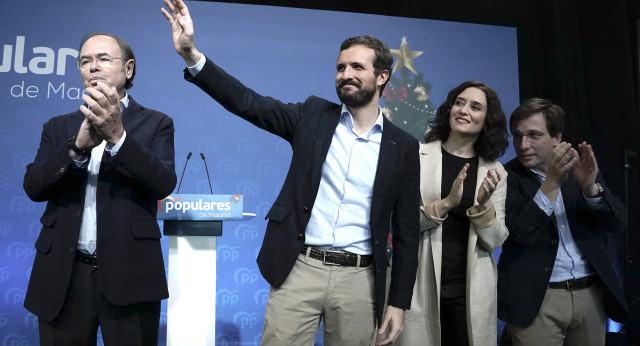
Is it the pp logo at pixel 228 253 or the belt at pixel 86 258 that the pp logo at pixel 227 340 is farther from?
the belt at pixel 86 258

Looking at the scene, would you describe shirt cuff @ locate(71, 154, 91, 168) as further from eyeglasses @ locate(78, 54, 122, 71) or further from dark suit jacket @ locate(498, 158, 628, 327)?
dark suit jacket @ locate(498, 158, 628, 327)

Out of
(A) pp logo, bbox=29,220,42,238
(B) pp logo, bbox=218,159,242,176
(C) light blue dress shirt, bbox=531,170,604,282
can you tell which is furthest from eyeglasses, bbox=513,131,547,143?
(A) pp logo, bbox=29,220,42,238

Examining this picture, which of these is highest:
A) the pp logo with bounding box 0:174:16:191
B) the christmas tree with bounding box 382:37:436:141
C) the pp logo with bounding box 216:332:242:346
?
the christmas tree with bounding box 382:37:436:141

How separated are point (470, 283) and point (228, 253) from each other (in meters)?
2.56

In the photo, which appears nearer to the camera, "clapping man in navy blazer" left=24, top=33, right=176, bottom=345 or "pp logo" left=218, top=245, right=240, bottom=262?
"clapping man in navy blazer" left=24, top=33, right=176, bottom=345

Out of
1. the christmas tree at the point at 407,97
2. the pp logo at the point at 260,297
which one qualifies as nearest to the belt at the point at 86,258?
the pp logo at the point at 260,297

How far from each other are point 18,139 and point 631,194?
202 inches

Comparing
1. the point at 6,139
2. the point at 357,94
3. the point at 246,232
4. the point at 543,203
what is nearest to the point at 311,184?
the point at 357,94

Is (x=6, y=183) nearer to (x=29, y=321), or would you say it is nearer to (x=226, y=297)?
(x=29, y=321)

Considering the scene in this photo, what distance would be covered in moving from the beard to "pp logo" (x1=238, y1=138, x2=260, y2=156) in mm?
2635

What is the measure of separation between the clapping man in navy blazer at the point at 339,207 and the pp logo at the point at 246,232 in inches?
99.5

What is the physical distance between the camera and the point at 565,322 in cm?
245

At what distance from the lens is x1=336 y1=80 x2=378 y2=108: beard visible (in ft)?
6.68

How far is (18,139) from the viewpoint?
4301 mm
